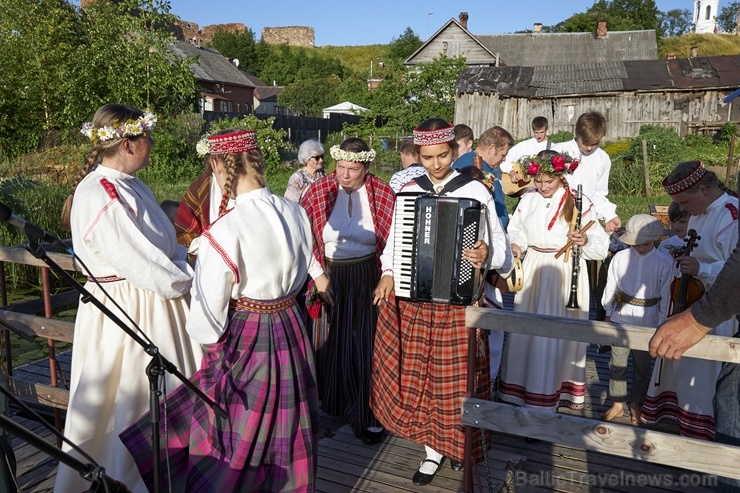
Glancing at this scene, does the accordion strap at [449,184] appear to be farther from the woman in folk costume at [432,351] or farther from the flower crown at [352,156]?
the flower crown at [352,156]

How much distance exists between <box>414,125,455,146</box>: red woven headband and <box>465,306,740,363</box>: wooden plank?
1.03m

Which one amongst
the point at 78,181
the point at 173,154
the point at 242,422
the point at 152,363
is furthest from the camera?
the point at 173,154

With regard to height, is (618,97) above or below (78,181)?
above

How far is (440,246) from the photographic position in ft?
11.4

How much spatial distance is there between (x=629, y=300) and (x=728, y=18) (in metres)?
90.0

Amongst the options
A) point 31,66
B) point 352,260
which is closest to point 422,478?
point 352,260

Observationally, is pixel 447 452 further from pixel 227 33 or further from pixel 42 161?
pixel 227 33

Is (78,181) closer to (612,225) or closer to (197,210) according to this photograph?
(197,210)

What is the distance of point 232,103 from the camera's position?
47406mm

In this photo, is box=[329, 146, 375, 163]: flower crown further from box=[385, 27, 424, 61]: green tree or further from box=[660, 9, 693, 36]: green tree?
box=[660, 9, 693, 36]: green tree

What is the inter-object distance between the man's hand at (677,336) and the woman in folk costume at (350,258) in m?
2.20

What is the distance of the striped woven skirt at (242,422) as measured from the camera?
281 centimetres

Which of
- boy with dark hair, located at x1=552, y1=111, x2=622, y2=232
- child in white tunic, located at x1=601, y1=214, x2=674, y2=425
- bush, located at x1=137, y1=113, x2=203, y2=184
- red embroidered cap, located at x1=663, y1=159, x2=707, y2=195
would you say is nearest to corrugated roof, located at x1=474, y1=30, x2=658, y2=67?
bush, located at x1=137, y1=113, x2=203, y2=184

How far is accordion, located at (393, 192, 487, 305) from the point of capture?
3.43m
